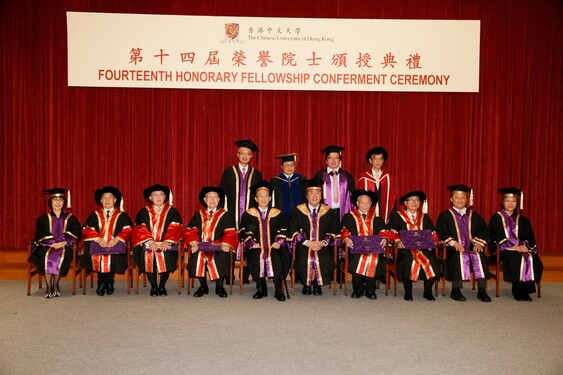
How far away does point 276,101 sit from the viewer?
7688 millimetres

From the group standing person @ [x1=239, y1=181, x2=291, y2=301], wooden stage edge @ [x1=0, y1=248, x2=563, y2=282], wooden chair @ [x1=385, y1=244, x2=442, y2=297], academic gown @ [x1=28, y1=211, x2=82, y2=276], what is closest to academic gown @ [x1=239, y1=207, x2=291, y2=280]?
standing person @ [x1=239, y1=181, x2=291, y2=301]

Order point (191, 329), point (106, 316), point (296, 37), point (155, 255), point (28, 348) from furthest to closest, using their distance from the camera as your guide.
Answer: point (296, 37) → point (155, 255) → point (106, 316) → point (191, 329) → point (28, 348)

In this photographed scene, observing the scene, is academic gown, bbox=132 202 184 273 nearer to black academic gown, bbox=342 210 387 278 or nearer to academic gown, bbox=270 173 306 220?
academic gown, bbox=270 173 306 220

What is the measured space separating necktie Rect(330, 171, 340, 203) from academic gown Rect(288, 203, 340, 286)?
1.83 feet

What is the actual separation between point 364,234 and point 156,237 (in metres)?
2.39

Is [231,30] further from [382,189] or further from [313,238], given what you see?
[313,238]

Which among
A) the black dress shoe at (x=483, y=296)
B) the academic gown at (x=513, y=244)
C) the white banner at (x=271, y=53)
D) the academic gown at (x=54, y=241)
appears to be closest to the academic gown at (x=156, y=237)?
the academic gown at (x=54, y=241)

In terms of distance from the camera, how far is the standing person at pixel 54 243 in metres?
5.90

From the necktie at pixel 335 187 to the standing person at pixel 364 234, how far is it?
1.67 ft

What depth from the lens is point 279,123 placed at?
7719mm

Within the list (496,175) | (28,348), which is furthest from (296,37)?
(28,348)

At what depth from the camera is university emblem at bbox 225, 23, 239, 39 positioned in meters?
7.39

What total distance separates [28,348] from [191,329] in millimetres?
1247

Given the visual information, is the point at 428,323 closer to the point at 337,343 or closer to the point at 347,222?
the point at 337,343
